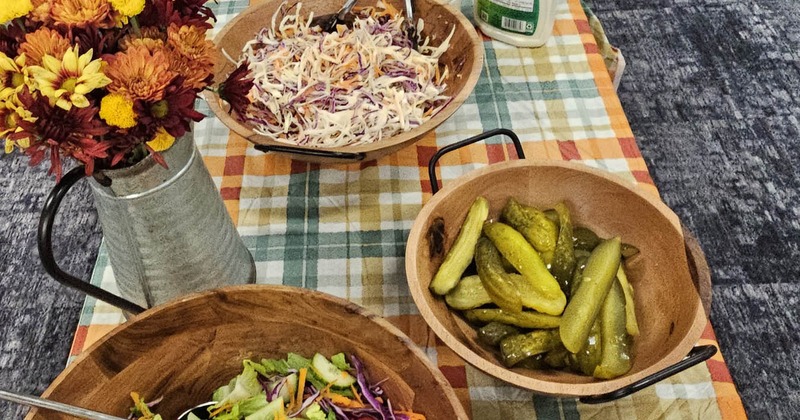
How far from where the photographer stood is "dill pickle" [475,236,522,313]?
723mm

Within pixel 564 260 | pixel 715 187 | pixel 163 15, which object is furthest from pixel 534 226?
pixel 715 187

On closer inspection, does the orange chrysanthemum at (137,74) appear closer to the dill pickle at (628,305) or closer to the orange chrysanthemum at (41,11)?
the orange chrysanthemum at (41,11)

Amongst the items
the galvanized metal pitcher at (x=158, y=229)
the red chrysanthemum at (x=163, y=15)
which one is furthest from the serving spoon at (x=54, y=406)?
the red chrysanthemum at (x=163, y=15)

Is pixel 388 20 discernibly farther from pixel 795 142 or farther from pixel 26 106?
pixel 795 142

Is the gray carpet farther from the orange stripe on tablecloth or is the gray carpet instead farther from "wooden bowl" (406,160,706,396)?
"wooden bowl" (406,160,706,396)

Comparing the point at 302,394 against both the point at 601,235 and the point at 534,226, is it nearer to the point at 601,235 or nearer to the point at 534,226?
the point at 534,226

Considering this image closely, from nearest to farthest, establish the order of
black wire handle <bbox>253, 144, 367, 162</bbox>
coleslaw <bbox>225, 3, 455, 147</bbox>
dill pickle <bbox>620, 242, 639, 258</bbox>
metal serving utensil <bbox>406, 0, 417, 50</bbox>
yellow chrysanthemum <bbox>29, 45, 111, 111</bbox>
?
yellow chrysanthemum <bbox>29, 45, 111, 111</bbox> → dill pickle <bbox>620, 242, 639, 258</bbox> → black wire handle <bbox>253, 144, 367, 162</bbox> → coleslaw <bbox>225, 3, 455, 147</bbox> → metal serving utensil <bbox>406, 0, 417, 50</bbox>

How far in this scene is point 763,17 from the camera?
2.35m

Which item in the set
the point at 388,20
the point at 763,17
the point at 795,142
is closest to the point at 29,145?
the point at 388,20

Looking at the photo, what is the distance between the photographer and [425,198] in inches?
41.1

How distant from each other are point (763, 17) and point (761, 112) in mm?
588

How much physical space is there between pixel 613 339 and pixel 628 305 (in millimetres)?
71

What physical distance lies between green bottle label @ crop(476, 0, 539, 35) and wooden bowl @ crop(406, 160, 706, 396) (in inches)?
21.6

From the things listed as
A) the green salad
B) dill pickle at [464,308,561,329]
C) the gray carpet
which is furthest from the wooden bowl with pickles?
the gray carpet
